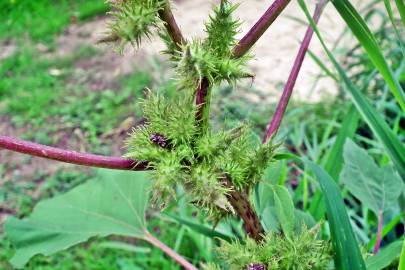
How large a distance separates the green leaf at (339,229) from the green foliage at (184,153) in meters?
0.16

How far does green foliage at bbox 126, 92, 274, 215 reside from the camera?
63 centimetres

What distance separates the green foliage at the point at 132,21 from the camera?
0.56 m

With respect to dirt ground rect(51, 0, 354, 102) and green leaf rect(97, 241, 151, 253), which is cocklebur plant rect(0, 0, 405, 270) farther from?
dirt ground rect(51, 0, 354, 102)

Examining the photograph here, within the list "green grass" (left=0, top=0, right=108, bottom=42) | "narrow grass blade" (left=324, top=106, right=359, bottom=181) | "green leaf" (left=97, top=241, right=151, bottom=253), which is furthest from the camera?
"green grass" (left=0, top=0, right=108, bottom=42)

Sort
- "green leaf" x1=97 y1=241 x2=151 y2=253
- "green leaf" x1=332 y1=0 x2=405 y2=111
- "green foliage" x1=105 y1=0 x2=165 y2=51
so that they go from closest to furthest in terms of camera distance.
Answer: "green foliage" x1=105 y1=0 x2=165 y2=51 < "green leaf" x1=332 y1=0 x2=405 y2=111 < "green leaf" x1=97 y1=241 x2=151 y2=253

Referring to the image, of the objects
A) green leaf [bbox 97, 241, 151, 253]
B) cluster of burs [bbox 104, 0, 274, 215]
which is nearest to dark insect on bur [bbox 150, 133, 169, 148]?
cluster of burs [bbox 104, 0, 274, 215]

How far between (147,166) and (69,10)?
11.3 feet

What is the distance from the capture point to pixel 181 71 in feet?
1.98

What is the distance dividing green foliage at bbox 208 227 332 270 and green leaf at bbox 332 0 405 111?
0.23 m

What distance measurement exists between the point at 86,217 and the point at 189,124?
0.62 m

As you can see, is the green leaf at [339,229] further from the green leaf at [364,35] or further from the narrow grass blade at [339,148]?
the narrow grass blade at [339,148]

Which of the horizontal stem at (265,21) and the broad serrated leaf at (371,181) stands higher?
the horizontal stem at (265,21)

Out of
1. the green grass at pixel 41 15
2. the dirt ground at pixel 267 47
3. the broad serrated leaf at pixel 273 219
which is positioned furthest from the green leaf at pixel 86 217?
the green grass at pixel 41 15

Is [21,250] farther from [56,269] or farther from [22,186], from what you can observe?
[22,186]
